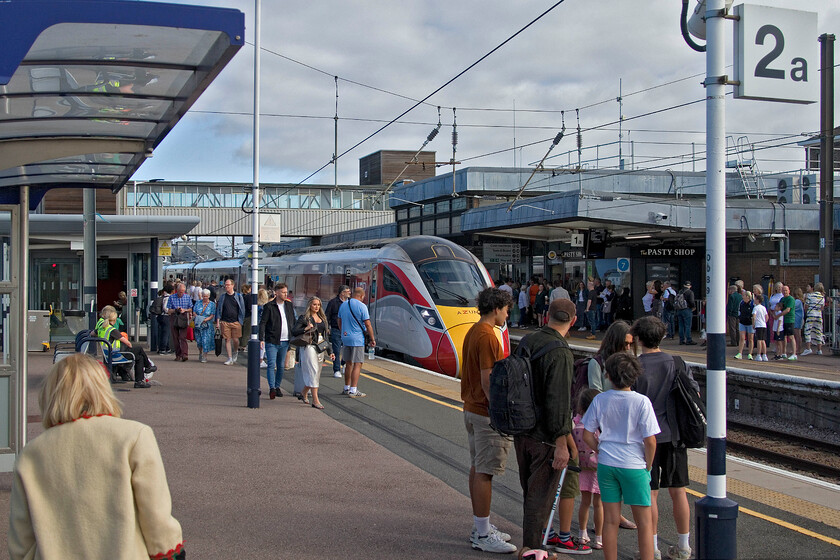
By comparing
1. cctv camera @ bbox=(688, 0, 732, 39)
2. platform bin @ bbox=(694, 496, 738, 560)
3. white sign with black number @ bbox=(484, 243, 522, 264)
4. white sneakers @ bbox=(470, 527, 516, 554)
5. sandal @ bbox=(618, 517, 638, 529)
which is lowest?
sandal @ bbox=(618, 517, 638, 529)

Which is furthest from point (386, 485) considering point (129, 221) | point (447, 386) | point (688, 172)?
point (688, 172)

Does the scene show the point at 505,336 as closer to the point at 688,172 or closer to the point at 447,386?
the point at 447,386

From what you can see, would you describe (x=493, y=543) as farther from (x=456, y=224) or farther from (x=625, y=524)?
(x=456, y=224)

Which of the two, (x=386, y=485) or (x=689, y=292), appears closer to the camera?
(x=386, y=485)

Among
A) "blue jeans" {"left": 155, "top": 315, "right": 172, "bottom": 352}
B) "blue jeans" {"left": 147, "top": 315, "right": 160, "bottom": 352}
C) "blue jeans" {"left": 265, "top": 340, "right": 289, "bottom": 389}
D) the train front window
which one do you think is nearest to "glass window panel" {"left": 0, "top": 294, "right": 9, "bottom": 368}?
"blue jeans" {"left": 265, "top": 340, "right": 289, "bottom": 389}

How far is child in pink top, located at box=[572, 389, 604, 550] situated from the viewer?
572cm

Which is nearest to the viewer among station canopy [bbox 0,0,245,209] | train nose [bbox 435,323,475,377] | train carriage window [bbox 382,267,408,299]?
station canopy [bbox 0,0,245,209]

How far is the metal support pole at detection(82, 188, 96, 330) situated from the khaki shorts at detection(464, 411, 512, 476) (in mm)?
10402

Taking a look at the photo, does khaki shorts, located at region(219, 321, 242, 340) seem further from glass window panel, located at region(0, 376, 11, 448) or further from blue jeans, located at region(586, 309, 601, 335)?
blue jeans, located at region(586, 309, 601, 335)

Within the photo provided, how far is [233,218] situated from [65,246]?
33999mm

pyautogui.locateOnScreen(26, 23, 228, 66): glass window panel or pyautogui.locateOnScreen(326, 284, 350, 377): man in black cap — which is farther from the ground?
pyautogui.locateOnScreen(26, 23, 228, 66): glass window panel

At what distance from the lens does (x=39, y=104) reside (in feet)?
19.7

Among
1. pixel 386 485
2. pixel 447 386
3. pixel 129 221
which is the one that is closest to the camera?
pixel 386 485

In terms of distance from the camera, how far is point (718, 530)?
4.85 m
